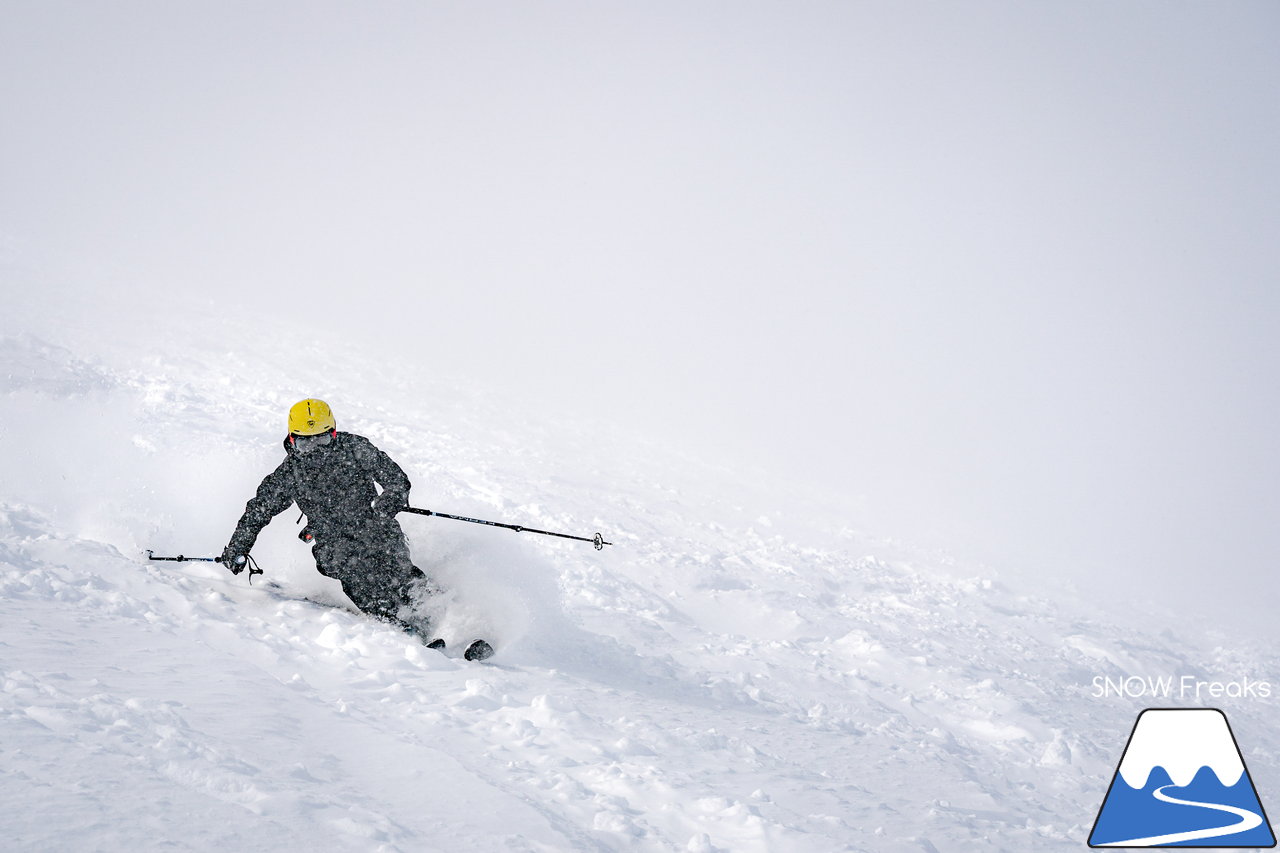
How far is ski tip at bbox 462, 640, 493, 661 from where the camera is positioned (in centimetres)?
650

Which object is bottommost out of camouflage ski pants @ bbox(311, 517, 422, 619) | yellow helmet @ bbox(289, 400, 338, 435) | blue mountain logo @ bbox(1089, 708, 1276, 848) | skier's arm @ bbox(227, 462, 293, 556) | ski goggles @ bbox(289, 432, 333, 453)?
blue mountain logo @ bbox(1089, 708, 1276, 848)

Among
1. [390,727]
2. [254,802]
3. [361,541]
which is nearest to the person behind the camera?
[254,802]

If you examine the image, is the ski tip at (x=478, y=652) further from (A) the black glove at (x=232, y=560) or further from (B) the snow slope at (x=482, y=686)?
(A) the black glove at (x=232, y=560)

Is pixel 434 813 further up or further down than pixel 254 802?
further down

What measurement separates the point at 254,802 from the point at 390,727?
59.9 inches

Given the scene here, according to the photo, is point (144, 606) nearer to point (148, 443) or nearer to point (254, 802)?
point (254, 802)

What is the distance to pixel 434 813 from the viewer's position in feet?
12.1

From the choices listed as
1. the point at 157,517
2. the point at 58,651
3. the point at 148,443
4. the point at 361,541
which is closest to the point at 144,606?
the point at 58,651

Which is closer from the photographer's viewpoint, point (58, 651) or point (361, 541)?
point (58, 651)

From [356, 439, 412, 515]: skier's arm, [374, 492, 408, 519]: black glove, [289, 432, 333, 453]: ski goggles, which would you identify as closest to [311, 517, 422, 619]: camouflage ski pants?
[374, 492, 408, 519]: black glove

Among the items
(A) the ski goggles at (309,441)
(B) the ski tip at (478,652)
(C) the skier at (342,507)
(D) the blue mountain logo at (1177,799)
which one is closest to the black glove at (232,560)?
(C) the skier at (342,507)

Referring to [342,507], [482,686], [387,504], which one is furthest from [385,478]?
[482,686]

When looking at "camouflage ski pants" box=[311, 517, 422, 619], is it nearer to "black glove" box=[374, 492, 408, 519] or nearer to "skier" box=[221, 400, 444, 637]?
"skier" box=[221, 400, 444, 637]

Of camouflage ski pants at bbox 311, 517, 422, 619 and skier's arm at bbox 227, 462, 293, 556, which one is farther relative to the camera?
camouflage ski pants at bbox 311, 517, 422, 619
